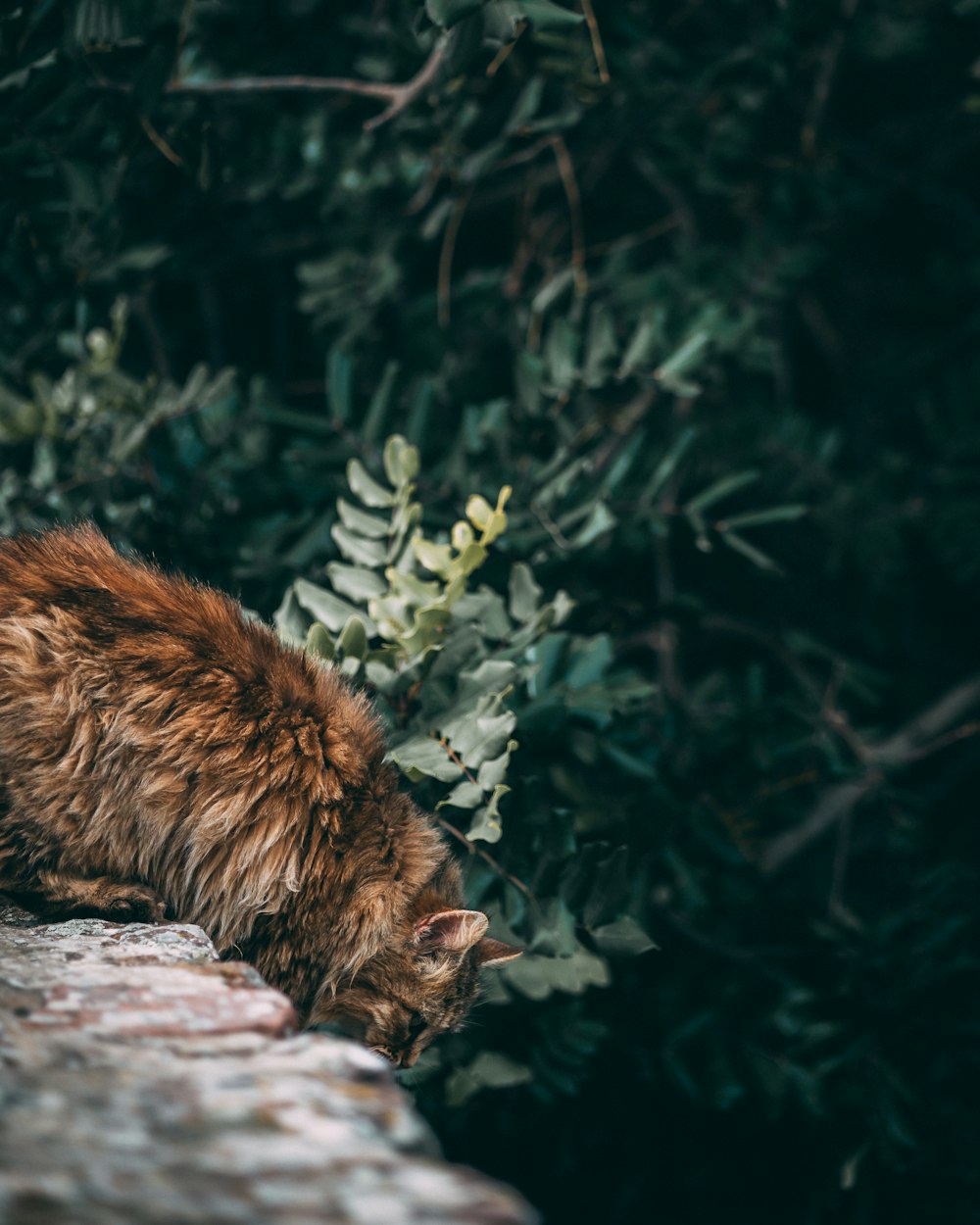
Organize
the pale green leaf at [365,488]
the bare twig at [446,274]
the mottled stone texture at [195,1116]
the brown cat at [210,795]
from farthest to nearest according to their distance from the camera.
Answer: the bare twig at [446,274]
the pale green leaf at [365,488]
the brown cat at [210,795]
the mottled stone texture at [195,1116]

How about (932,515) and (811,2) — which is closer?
(811,2)

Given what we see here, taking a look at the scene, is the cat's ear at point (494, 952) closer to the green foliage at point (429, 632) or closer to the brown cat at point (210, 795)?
the brown cat at point (210, 795)

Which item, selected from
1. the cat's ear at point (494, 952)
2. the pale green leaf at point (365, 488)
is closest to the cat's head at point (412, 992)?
the cat's ear at point (494, 952)

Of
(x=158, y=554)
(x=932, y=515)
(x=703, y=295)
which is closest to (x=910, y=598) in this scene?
(x=932, y=515)

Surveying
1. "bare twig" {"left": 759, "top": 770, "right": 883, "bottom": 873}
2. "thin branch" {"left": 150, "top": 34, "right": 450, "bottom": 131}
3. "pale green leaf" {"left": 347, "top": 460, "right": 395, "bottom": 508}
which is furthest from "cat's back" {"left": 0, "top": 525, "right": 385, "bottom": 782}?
"bare twig" {"left": 759, "top": 770, "right": 883, "bottom": 873}

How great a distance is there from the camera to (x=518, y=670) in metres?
1.57

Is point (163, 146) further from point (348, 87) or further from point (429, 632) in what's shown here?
point (429, 632)

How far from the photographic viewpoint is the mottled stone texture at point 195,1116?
27.3 inches

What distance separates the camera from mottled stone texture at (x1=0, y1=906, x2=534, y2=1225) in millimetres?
692

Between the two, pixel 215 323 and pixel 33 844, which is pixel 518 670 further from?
pixel 215 323

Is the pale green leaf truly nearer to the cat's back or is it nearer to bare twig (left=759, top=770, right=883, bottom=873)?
the cat's back

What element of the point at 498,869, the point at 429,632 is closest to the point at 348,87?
the point at 429,632

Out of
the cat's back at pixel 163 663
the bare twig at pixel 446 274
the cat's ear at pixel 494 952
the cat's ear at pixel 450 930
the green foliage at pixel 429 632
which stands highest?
the bare twig at pixel 446 274

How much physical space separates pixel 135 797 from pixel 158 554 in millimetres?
766
